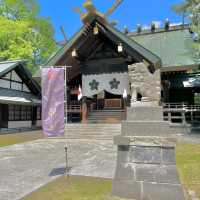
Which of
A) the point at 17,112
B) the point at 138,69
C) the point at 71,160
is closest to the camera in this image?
the point at 138,69

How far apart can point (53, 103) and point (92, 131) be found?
29.3ft

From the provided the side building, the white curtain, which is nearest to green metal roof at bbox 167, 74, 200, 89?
the white curtain

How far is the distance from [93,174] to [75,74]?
1359 centimetres

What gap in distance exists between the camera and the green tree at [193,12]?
13891 mm

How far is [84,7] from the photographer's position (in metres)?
13.3

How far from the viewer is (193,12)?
1415 centimetres

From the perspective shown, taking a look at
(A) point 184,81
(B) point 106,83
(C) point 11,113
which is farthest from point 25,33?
(A) point 184,81

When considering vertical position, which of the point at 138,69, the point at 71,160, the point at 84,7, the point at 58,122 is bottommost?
the point at 71,160

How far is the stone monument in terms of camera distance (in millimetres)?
4305

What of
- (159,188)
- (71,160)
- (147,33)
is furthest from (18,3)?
(159,188)

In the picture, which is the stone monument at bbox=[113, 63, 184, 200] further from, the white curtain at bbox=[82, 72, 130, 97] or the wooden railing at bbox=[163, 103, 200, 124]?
the white curtain at bbox=[82, 72, 130, 97]

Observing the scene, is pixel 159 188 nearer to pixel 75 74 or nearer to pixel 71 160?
pixel 71 160

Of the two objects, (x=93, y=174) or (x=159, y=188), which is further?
(x=93, y=174)

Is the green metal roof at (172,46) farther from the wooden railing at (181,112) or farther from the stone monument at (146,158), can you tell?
the stone monument at (146,158)
